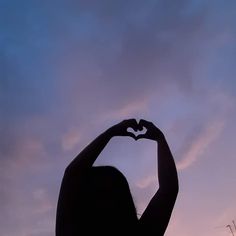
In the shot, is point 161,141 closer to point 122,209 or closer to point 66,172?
point 122,209

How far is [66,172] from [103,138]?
351 mm

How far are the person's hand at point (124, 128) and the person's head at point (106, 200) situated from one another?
0.32m

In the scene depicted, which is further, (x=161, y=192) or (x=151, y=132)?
(x=151, y=132)

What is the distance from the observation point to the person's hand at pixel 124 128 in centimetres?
295

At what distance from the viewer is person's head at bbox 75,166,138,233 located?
286 cm

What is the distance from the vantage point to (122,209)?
9.76 ft

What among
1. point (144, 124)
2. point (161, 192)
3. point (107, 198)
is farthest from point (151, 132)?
point (107, 198)

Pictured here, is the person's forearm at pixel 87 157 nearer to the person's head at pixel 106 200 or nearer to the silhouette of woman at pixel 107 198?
the silhouette of woman at pixel 107 198

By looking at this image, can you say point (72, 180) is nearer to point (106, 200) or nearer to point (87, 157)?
point (87, 157)

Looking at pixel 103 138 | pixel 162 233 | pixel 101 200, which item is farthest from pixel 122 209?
pixel 103 138

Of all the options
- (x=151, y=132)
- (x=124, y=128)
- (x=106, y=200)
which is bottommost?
(x=106, y=200)

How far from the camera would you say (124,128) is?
3.03 meters

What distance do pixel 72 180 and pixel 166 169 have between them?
0.90m

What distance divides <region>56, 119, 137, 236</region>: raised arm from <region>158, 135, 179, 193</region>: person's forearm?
638 mm
